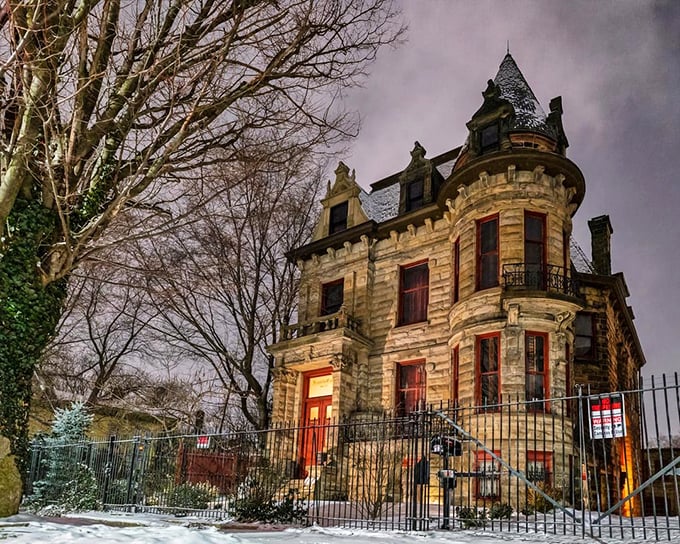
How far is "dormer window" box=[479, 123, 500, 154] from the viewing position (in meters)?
17.8

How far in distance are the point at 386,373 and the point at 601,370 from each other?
7.52m

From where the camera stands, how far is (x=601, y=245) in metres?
23.4

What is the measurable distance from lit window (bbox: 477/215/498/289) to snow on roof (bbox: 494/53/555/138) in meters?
3.16

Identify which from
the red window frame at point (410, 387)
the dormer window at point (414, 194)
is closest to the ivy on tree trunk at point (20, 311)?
the red window frame at point (410, 387)

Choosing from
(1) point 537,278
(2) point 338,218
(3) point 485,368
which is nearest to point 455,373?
(3) point 485,368

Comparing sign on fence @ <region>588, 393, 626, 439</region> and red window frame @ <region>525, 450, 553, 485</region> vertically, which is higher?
sign on fence @ <region>588, 393, 626, 439</region>

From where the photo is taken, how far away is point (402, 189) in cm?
2111

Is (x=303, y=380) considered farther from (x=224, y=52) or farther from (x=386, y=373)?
(x=224, y=52)

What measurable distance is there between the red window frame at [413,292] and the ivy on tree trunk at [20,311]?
1176 cm

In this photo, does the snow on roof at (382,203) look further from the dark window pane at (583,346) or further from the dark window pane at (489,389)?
the dark window pane at (583,346)

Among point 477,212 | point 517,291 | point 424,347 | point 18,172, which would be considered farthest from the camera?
point 424,347

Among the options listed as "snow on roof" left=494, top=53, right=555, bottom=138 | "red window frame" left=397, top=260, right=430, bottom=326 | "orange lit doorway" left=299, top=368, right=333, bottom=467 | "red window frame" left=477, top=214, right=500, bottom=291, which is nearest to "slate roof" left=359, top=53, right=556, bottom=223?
"snow on roof" left=494, top=53, right=555, bottom=138

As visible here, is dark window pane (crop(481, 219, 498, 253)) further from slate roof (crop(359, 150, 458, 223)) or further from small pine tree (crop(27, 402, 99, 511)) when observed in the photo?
small pine tree (crop(27, 402, 99, 511))

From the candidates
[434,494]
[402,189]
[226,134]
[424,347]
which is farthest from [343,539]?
[402,189]
